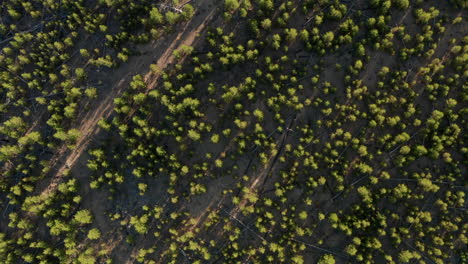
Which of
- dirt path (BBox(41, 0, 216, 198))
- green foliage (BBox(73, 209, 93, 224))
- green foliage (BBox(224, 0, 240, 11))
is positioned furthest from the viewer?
dirt path (BBox(41, 0, 216, 198))

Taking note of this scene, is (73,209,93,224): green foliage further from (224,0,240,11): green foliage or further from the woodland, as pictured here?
(224,0,240,11): green foliage

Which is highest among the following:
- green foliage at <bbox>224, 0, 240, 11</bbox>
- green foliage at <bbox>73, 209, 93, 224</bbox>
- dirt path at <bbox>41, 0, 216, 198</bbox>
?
green foliage at <bbox>224, 0, 240, 11</bbox>

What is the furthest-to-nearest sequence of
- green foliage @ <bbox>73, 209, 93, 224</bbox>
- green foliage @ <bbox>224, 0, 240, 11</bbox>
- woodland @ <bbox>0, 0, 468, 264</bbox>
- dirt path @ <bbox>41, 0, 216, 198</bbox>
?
dirt path @ <bbox>41, 0, 216, 198</bbox>, green foliage @ <bbox>73, 209, 93, 224</bbox>, green foliage @ <bbox>224, 0, 240, 11</bbox>, woodland @ <bbox>0, 0, 468, 264</bbox>

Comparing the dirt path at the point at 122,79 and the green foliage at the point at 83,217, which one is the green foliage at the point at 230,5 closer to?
the dirt path at the point at 122,79

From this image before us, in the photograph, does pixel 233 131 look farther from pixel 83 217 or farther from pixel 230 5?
pixel 83 217

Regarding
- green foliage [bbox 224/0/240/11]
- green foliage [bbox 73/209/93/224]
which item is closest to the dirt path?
green foliage [bbox 224/0/240/11]

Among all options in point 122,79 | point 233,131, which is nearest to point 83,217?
point 122,79

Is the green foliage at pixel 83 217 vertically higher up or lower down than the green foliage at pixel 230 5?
lower down

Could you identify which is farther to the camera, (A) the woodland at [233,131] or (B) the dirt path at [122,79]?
(B) the dirt path at [122,79]

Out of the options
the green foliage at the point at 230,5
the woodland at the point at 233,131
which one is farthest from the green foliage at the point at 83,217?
the green foliage at the point at 230,5

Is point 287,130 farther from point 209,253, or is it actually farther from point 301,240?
point 209,253

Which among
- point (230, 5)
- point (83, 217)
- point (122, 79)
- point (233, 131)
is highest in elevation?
point (230, 5)

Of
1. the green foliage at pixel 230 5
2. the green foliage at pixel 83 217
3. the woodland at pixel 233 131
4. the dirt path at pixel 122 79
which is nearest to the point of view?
the woodland at pixel 233 131

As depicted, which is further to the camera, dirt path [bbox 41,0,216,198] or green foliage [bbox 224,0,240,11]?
dirt path [bbox 41,0,216,198]
